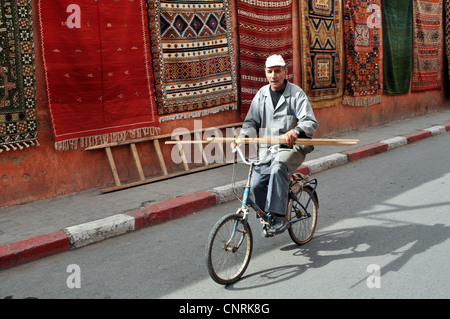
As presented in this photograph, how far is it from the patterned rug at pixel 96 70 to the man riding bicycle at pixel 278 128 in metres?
2.87

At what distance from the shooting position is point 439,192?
5824mm

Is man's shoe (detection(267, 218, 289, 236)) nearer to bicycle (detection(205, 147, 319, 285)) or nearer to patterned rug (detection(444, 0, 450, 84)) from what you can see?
bicycle (detection(205, 147, 319, 285))

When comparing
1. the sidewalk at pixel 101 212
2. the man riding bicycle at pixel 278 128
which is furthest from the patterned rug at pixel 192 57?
the man riding bicycle at pixel 278 128

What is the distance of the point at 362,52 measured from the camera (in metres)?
11.0

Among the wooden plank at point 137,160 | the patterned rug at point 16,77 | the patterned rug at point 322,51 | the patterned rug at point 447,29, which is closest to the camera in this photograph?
the patterned rug at point 16,77

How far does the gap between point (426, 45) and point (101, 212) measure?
11827 mm

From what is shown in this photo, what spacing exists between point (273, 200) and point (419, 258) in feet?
4.32

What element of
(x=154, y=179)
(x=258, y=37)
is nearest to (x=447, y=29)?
(x=258, y=37)

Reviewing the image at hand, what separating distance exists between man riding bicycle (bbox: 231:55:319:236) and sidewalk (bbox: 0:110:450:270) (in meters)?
1.78

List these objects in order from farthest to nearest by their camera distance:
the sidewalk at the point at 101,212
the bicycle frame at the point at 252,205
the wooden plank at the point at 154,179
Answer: the wooden plank at the point at 154,179 → the sidewalk at the point at 101,212 → the bicycle frame at the point at 252,205

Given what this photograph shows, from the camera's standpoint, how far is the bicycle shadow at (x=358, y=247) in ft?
12.0

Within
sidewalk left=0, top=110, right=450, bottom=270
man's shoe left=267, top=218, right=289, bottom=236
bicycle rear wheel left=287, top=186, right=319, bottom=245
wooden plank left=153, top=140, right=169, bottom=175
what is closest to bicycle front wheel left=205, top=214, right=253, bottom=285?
man's shoe left=267, top=218, right=289, bottom=236

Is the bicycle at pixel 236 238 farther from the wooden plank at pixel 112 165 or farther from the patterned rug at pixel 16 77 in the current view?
the patterned rug at pixel 16 77

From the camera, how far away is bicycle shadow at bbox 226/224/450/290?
12.0ft
